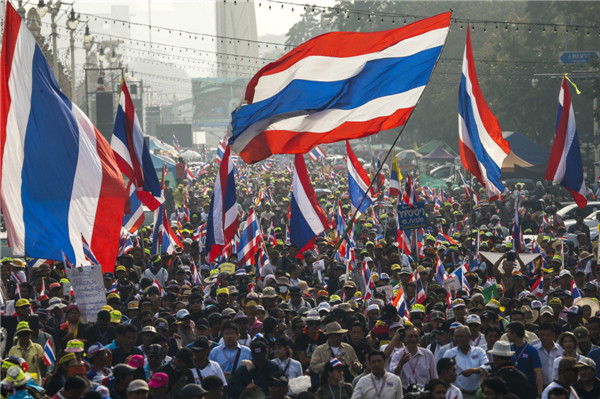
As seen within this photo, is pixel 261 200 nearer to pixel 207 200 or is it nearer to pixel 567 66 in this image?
pixel 207 200

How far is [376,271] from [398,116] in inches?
208

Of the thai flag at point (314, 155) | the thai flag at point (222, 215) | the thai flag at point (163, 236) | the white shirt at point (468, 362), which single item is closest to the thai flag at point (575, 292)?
the white shirt at point (468, 362)

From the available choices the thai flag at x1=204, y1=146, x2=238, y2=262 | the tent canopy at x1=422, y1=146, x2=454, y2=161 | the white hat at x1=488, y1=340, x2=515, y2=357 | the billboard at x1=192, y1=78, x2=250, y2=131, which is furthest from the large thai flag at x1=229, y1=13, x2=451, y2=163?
the billboard at x1=192, y1=78, x2=250, y2=131

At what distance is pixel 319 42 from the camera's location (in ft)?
38.9

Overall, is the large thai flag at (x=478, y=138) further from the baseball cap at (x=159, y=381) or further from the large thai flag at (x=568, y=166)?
the baseball cap at (x=159, y=381)

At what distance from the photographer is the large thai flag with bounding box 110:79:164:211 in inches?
574

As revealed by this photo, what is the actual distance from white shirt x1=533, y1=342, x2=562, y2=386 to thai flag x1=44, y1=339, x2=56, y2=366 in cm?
462

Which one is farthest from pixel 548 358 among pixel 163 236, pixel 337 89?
pixel 163 236

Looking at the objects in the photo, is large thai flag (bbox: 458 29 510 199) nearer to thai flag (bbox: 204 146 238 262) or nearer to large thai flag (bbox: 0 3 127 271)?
thai flag (bbox: 204 146 238 262)

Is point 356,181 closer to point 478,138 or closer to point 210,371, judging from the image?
point 478,138

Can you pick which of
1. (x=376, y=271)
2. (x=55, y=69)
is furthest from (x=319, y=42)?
(x=55, y=69)

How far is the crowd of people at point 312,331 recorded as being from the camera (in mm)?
8188

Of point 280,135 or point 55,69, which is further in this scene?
point 55,69

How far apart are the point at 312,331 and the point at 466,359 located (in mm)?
1676
